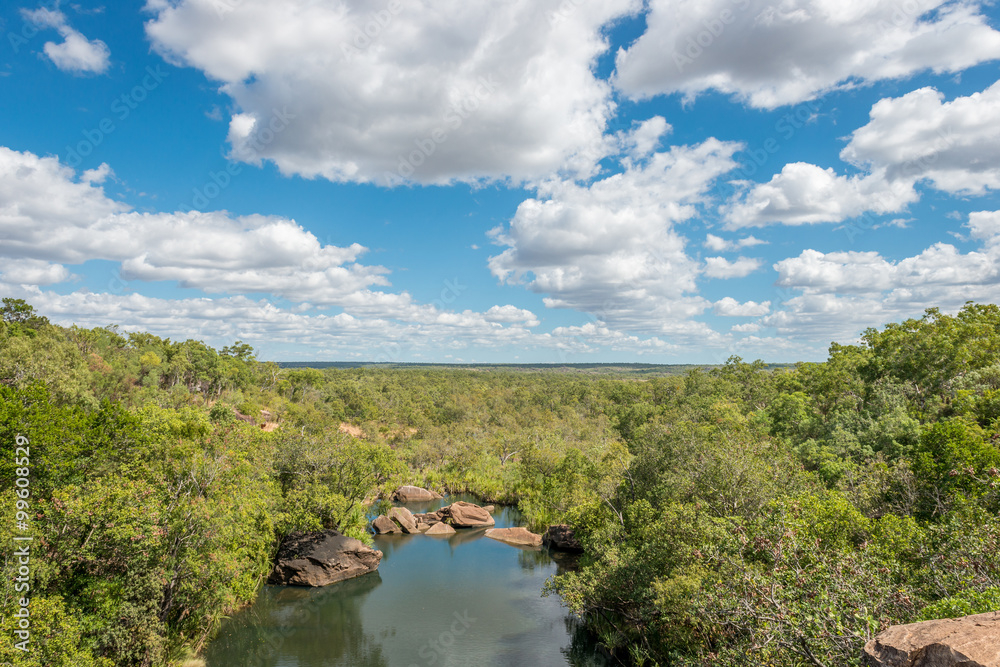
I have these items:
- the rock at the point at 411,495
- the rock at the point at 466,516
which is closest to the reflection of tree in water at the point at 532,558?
the rock at the point at 466,516

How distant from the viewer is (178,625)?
2403cm

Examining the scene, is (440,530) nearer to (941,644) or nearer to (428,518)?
(428,518)

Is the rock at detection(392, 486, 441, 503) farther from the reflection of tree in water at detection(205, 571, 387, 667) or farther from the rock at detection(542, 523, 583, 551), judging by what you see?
the reflection of tree in water at detection(205, 571, 387, 667)

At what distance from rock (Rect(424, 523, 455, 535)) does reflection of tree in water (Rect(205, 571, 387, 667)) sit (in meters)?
14.2

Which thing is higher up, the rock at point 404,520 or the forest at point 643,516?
the forest at point 643,516

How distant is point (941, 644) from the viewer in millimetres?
7430

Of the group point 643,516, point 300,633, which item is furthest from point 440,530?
point 643,516

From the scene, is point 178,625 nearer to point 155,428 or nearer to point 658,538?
point 155,428

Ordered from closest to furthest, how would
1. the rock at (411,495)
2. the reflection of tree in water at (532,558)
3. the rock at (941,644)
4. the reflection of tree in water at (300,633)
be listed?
the rock at (941,644) → the reflection of tree in water at (300,633) → the reflection of tree in water at (532,558) → the rock at (411,495)

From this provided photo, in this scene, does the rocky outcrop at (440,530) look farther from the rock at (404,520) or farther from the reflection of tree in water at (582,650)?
the reflection of tree in water at (582,650)

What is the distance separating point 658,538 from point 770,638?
1164cm

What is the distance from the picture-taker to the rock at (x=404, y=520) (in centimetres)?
5006

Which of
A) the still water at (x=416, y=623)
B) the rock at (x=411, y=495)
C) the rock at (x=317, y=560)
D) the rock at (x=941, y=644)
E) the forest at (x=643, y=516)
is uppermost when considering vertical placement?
the rock at (x=941, y=644)

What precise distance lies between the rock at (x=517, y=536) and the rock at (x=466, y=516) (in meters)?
3.62
